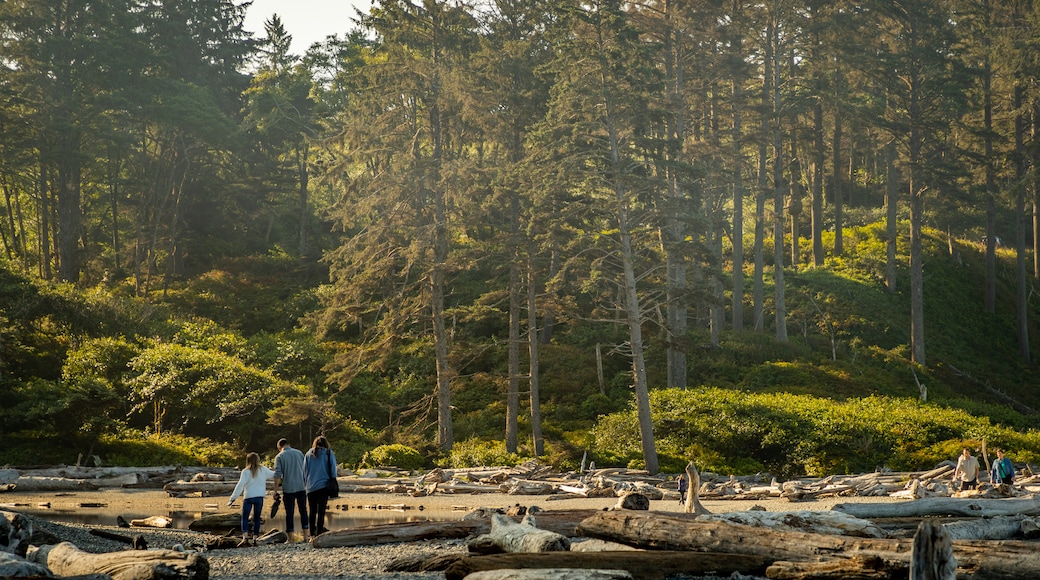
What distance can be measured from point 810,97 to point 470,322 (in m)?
21.2

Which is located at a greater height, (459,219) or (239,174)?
(239,174)

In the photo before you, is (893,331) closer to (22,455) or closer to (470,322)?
(470,322)

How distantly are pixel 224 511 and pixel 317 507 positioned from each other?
267 inches

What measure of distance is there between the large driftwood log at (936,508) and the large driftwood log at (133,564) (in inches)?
361

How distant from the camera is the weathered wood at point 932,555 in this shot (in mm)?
6418

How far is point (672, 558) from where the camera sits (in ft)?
27.4

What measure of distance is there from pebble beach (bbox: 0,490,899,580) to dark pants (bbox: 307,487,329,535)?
518 millimetres

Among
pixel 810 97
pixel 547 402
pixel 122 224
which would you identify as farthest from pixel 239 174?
pixel 810 97

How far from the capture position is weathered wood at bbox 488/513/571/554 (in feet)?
28.9

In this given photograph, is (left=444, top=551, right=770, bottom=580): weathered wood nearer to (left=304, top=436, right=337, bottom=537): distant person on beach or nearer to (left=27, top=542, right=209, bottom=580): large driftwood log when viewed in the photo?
(left=27, top=542, right=209, bottom=580): large driftwood log

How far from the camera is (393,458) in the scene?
2878 cm

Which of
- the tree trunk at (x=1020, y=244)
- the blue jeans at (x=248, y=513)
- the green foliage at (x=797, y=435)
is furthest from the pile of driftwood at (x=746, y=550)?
the tree trunk at (x=1020, y=244)

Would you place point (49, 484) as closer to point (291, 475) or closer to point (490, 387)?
→ point (291, 475)

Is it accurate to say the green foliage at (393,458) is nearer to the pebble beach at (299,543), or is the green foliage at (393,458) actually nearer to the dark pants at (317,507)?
the pebble beach at (299,543)
